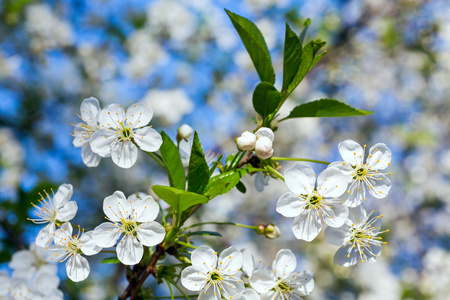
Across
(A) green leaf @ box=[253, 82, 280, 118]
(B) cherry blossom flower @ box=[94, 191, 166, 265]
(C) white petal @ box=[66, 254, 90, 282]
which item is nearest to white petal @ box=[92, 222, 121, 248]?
(B) cherry blossom flower @ box=[94, 191, 166, 265]

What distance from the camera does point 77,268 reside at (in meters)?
1.14

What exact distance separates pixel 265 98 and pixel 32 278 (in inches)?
42.4

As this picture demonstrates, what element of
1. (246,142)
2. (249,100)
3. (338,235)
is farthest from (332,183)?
(249,100)

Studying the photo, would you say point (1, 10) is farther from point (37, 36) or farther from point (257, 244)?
point (257, 244)

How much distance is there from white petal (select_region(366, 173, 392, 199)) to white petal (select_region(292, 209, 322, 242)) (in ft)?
0.67

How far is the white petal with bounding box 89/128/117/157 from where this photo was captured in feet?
3.91

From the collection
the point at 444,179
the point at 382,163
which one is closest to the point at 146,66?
the point at 382,163

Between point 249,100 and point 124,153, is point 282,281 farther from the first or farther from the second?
point 249,100

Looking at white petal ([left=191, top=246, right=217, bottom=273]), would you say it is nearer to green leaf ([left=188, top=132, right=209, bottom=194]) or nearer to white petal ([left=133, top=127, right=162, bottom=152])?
green leaf ([left=188, top=132, right=209, bottom=194])

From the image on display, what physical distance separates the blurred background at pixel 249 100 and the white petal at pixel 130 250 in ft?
6.96

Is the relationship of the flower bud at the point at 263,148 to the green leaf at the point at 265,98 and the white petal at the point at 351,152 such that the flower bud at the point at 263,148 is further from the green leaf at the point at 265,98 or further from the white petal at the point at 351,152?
the white petal at the point at 351,152

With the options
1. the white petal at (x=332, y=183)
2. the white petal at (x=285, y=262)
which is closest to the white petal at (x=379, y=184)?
the white petal at (x=332, y=183)

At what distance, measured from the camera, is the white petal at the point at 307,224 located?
1.12 m

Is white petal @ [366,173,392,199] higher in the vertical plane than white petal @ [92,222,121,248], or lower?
higher
